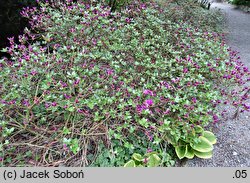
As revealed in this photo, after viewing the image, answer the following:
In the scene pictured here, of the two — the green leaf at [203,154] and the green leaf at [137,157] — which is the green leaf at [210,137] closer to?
the green leaf at [203,154]

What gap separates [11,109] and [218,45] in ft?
9.83

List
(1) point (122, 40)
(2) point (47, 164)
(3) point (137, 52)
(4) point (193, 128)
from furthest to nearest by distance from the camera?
(1) point (122, 40)
(3) point (137, 52)
(4) point (193, 128)
(2) point (47, 164)

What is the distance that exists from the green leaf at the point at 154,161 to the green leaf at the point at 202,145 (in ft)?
1.22

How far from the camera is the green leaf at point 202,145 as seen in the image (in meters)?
1.71

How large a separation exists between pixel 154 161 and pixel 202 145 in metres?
0.51

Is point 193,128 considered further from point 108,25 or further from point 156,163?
point 108,25

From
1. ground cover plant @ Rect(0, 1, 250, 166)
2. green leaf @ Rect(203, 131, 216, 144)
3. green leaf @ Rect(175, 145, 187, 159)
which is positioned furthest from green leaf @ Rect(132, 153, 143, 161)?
green leaf @ Rect(203, 131, 216, 144)

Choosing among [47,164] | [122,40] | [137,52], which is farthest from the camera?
[122,40]

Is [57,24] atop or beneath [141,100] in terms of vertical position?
atop

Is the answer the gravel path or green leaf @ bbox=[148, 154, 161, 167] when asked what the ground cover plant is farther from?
the gravel path

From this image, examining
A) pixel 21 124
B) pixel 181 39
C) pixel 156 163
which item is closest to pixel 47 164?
pixel 21 124
